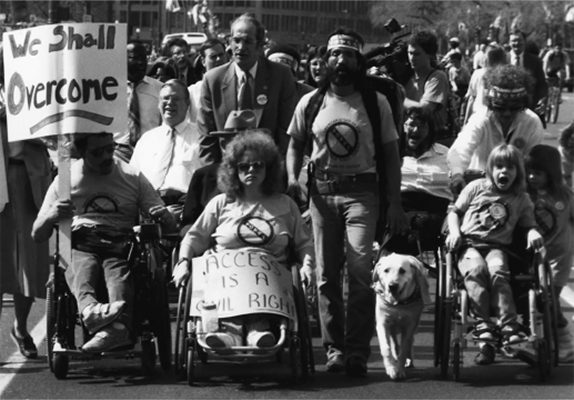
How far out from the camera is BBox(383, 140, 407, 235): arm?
903 centimetres

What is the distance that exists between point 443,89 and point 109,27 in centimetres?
442

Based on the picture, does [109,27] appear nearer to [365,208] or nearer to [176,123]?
[365,208]

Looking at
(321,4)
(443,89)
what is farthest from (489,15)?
(443,89)

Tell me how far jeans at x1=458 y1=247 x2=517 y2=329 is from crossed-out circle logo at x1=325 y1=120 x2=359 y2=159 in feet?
3.06

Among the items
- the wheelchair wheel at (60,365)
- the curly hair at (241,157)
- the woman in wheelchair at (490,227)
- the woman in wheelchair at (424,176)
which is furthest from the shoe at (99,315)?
the woman in wheelchair at (424,176)

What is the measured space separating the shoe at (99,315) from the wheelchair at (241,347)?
0.35 meters

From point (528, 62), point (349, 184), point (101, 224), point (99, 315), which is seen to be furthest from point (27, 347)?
point (528, 62)

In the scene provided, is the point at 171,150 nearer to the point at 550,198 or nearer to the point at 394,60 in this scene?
the point at 394,60

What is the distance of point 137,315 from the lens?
882 cm

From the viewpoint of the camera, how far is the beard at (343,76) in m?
8.93

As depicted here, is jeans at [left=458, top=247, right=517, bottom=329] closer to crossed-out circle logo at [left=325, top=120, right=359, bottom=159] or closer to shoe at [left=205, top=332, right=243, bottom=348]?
crossed-out circle logo at [left=325, top=120, right=359, bottom=159]

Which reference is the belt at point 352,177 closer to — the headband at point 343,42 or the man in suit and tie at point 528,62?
the headband at point 343,42

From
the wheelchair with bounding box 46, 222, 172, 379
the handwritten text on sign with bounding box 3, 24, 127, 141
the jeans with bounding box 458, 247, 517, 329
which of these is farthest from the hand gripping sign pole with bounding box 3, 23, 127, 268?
the jeans with bounding box 458, 247, 517, 329

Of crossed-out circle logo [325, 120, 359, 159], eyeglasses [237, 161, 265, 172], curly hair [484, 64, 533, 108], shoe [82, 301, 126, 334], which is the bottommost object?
shoe [82, 301, 126, 334]
